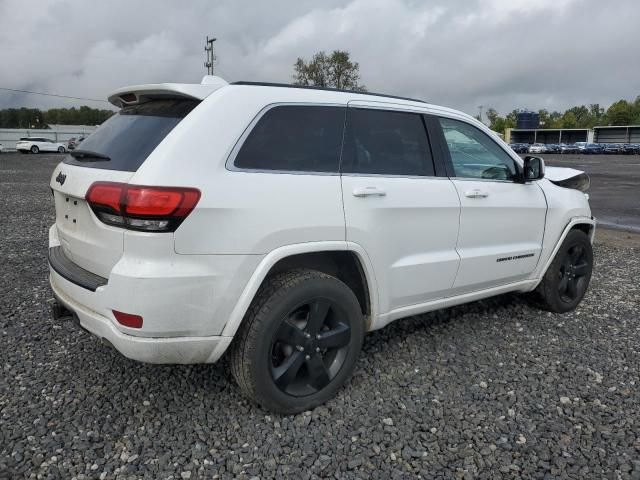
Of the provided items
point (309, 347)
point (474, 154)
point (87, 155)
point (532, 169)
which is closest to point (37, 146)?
point (87, 155)

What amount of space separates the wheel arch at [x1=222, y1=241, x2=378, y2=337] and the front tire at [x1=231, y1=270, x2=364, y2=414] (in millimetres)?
96

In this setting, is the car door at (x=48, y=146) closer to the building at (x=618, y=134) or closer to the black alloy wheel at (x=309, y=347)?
the black alloy wheel at (x=309, y=347)

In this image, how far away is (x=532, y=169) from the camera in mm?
4176

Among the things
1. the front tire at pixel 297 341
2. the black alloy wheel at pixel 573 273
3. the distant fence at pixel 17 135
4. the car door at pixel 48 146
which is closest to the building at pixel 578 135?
the distant fence at pixel 17 135

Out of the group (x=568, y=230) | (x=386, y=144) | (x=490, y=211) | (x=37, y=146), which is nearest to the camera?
(x=386, y=144)

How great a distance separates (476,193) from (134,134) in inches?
89.2

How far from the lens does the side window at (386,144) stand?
3.22 metres

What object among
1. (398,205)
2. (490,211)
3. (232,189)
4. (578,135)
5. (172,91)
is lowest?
(490,211)

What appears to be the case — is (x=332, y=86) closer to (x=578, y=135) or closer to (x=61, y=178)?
(x=61, y=178)

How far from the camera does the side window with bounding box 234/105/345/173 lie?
2801 mm

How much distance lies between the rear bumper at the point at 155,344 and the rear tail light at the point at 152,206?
526 mm

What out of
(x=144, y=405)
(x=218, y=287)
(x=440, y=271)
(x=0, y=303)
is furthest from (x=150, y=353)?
(x=0, y=303)

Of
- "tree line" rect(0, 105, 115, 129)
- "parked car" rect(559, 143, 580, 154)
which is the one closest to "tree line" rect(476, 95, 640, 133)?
"parked car" rect(559, 143, 580, 154)

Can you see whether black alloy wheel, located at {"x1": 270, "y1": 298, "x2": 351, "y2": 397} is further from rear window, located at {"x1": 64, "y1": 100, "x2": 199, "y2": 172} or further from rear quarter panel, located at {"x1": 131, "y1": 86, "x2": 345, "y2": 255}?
rear window, located at {"x1": 64, "y1": 100, "x2": 199, "y2": 172}
